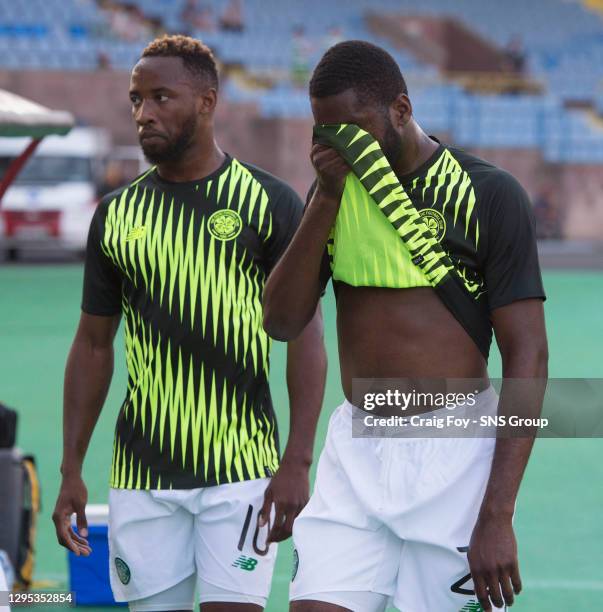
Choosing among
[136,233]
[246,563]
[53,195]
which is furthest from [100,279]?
[53,195]

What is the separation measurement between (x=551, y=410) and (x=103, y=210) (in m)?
1.45

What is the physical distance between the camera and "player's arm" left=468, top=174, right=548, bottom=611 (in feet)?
9.10

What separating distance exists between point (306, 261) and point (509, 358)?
518 millimetres

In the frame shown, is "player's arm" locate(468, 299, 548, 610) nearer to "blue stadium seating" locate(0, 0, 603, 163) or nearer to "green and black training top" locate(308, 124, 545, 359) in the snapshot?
"green and black training top" locate(308, 124, 545, 359)

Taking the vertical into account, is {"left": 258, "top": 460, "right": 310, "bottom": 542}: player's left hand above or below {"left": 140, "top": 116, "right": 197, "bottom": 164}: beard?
below

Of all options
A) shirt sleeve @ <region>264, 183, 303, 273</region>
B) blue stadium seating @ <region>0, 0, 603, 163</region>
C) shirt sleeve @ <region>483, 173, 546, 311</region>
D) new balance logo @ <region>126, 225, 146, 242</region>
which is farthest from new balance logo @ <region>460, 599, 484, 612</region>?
blue stadium seating @ <region>0, 0, 603, 163</region>

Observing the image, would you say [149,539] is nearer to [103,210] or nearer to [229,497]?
[229,497]

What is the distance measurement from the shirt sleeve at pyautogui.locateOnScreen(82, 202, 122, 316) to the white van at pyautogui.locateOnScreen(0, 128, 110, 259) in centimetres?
1990

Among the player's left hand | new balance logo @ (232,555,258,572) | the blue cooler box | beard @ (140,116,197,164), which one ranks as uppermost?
beard @ (140,116,197,164)

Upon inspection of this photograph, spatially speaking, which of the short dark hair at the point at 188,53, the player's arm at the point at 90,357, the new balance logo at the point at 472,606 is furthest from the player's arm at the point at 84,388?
the new balance logo at the point at 472,606

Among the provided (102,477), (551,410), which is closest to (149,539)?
(551,410)

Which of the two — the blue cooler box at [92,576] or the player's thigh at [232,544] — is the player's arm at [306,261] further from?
the blue cooler box at [92,576]

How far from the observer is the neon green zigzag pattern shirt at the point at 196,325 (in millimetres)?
3705

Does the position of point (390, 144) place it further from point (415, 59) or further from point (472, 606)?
point (415, 59)
